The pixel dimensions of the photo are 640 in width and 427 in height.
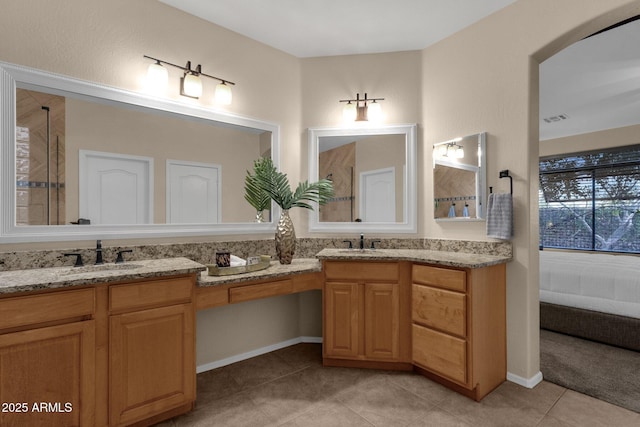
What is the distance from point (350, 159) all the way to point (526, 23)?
1.62 meters

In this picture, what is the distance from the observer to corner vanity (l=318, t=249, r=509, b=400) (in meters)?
2.03

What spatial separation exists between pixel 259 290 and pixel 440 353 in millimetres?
1322

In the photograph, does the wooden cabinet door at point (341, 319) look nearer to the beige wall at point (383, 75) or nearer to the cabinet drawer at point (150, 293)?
the beige wall at point (383, 75)

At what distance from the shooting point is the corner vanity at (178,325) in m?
1.42

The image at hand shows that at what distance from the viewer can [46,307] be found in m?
1.42

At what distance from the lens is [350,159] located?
2.96 m

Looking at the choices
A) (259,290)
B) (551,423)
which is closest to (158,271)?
(259,290)

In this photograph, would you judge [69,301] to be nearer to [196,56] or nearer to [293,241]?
[293,241]

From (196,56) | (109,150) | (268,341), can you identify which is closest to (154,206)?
(109,150)

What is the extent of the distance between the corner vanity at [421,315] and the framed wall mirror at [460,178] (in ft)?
1.46

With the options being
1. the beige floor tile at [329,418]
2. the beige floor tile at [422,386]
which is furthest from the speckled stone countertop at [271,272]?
the beige floor tile at [422,386]

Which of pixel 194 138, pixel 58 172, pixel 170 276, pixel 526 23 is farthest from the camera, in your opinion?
pixel 194 138

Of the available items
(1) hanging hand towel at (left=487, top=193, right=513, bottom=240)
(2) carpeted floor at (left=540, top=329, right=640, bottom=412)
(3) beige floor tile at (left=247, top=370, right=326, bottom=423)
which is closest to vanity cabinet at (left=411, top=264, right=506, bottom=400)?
(1) hanging hand towel at (left=487, top=193, right=513, bottom=240)

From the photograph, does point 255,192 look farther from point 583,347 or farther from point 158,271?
point 583,347
